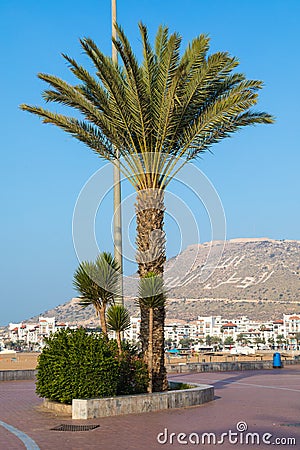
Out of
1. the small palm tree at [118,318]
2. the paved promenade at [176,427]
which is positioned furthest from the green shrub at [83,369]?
the paved promenade at [176,427]

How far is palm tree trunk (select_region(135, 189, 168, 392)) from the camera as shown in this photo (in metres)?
15.1

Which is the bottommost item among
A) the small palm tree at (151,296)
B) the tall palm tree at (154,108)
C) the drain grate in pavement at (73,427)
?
the drain grate in pavement at (73,427)

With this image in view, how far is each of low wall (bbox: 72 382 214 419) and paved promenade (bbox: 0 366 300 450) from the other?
0.83 feet

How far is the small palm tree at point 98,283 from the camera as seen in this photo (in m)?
14.8

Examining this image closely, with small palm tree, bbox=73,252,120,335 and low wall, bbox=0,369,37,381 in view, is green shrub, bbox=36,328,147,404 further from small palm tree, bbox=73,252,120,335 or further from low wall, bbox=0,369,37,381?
low wall, bbox=0,369,37,381

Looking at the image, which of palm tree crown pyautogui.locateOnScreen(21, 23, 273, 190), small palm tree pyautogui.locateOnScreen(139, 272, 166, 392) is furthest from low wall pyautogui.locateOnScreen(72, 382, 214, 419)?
palm tree crown pyautogui.locateOnScreen(21, 23, 273, 190)

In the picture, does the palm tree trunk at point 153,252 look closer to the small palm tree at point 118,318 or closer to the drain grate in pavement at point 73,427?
the small palm tree at point 118,318

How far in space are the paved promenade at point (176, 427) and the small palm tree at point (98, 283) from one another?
2637 millimetres

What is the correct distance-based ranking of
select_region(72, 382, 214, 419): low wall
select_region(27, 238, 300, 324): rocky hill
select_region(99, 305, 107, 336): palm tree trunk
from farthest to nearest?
1. select_region(27, 238, 300, 324): rocky hill
2. select_region(99, 305, 107, 336): palm tree trunk
3. select_region(72, 382, 214, 419): low wall

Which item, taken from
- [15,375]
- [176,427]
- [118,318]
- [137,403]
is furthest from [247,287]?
[176,427]

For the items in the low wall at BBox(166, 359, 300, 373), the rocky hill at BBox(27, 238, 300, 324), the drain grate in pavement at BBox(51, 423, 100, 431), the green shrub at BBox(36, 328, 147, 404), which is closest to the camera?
the drain grate in pavement at BBox(51, 423, 100, 431)

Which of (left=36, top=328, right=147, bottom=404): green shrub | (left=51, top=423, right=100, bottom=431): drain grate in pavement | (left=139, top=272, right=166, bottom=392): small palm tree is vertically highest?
(left=139, top=272, right=166, bottom=392): small palm tree

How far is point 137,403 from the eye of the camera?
13484mm

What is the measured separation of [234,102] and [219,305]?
108 m
